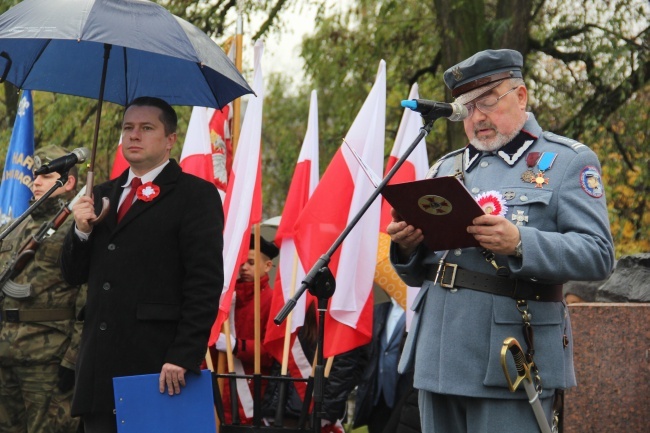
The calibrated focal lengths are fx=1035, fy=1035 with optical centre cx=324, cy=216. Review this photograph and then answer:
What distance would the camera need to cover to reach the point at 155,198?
4.48m

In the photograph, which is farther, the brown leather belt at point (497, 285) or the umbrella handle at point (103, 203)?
the umbrella handle at point (103, 203)

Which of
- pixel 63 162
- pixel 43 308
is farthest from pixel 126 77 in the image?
pixel 43 308

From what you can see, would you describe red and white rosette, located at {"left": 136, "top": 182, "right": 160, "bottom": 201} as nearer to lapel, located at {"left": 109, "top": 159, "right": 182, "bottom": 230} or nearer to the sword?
lapel, located at {"left": 109, "top": 159, "right": 182, "bottom": 230}

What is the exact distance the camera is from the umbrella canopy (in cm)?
426

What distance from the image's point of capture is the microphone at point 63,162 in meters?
4.54

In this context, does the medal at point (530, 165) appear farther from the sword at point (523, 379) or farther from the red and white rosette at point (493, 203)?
the sword at point (523, 379)

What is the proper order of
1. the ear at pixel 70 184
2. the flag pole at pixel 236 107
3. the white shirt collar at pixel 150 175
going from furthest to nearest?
1. the flag pole at pixel 236 107
2. the ear at pixel 70 184
3. the white shirt collar at pixel 150 175

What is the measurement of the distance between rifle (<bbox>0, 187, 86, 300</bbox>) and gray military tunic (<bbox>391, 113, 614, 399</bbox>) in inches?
105

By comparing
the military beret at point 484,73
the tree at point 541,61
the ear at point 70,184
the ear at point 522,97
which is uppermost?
the tree at point 541,61

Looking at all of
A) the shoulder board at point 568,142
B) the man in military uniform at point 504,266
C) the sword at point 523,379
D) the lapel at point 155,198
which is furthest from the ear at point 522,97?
the lapel at point 155,198

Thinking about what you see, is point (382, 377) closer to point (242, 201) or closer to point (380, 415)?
point (380, 415)

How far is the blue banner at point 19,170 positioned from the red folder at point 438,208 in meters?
4.97

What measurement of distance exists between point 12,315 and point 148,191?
2.06m

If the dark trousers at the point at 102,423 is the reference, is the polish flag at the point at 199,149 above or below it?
above
